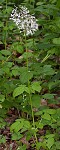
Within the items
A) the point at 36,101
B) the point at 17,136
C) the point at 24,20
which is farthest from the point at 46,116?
the point at 24,20

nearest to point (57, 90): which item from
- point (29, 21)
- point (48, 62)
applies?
point (48, 62)

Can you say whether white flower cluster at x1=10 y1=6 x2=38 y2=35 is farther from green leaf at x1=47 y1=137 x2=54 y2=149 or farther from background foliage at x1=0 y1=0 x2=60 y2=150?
green leaf at x1=47 y1=137 x2=54 y2=149

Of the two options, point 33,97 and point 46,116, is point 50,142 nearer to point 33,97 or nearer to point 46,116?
point 46,116

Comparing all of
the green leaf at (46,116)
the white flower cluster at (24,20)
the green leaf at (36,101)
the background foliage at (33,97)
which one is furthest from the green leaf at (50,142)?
the white flower cluster at (24,20)

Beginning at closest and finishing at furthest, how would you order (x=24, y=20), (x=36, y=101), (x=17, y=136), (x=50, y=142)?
(x=24, y=20), (x=50, y=142), (x=36, y=101), (x=17, y=136)

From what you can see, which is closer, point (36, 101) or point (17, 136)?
point (36, 101)

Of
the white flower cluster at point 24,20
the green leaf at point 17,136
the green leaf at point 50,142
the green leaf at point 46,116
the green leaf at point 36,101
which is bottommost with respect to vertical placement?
the green leaf at point 17,136

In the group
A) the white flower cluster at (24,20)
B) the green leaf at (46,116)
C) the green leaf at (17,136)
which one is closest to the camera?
the white flower cluster at (24,20)

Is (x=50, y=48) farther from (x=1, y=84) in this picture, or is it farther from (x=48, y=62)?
(x=1, y=84)

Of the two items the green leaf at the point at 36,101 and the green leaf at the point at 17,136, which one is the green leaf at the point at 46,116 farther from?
the green leaf at the point at 17,136

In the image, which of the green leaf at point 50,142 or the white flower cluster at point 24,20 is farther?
the green leaf at point 50,142

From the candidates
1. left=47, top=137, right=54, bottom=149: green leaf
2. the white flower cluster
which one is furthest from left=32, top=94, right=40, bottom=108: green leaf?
the white flower cluster
